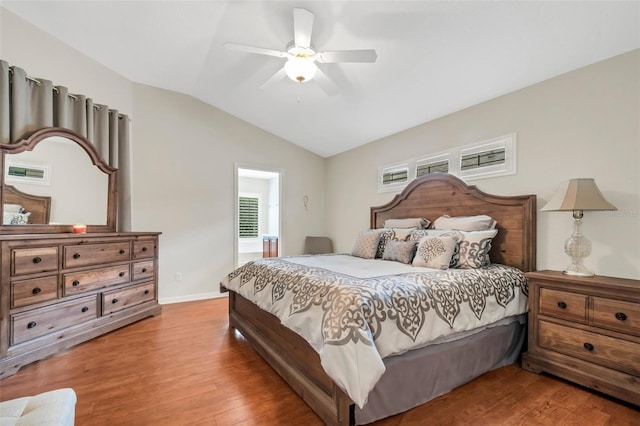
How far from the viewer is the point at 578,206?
2.14 m

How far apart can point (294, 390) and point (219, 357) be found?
85cm

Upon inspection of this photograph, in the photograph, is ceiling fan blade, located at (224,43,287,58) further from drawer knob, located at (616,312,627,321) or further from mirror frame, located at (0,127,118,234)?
drawer knob, located at (616,312,627,321)

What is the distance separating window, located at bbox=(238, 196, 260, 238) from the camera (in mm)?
7696

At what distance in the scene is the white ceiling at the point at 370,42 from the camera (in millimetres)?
2162

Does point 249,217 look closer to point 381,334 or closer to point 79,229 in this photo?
point 79,229

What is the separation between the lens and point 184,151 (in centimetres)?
427

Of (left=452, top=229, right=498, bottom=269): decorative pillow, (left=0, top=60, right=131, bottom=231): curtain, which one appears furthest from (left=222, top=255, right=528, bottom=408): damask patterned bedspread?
(left=0, top=60, right=131, bottom=231): curtain

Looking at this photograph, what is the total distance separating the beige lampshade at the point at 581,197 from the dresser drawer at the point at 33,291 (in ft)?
14.0

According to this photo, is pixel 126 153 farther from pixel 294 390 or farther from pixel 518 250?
pixel 518 250

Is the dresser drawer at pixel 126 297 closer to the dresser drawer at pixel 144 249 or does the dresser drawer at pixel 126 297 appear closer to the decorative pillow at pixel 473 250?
the dresser drawer at pixel 144 249

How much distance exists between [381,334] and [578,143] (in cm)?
245

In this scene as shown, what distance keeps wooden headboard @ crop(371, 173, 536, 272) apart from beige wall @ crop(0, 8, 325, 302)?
2327 millimetres

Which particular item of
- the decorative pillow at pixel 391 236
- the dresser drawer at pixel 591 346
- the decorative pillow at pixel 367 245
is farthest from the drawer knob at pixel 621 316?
the decorative pillow at pixel 367 245

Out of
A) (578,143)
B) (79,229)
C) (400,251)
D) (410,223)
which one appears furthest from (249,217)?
(578,143)
